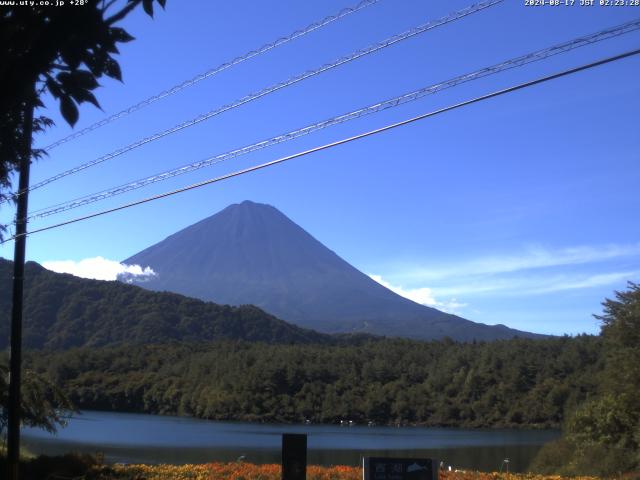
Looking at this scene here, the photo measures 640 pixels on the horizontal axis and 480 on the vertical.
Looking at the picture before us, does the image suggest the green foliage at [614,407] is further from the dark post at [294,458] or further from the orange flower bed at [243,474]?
the dark post at [294,458]

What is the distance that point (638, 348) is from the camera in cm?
2411

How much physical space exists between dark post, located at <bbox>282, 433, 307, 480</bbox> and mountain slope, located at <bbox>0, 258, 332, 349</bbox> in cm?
8547

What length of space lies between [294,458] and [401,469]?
135 centimetres

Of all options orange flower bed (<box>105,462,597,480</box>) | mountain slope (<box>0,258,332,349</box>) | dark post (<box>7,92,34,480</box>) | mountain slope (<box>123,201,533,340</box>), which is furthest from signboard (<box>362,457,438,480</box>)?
mountain slope (<box>123,201,533,340</box>)

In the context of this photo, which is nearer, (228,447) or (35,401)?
(35,401)

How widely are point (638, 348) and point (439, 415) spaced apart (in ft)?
136

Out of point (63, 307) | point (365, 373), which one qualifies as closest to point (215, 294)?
point (63, 307)

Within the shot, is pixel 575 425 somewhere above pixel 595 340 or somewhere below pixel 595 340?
below

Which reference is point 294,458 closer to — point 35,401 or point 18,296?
point 18,296

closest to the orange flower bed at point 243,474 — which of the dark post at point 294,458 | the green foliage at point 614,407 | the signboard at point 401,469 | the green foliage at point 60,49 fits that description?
the signboard at point 401,469

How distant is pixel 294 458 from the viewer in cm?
945

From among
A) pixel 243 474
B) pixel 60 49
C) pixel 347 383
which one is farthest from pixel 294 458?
pixel 347 383

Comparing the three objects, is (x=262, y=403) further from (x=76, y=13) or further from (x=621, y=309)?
(x=76, y=13)

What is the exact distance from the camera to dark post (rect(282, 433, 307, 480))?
30.8ft
